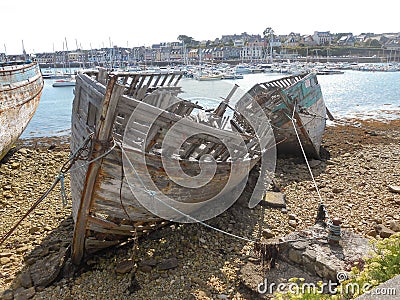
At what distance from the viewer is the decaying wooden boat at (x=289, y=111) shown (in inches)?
437

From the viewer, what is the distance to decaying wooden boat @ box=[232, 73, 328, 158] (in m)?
11.1

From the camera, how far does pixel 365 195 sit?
30.1 ft

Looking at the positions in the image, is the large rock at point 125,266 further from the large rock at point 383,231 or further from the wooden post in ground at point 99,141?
the large rock at point 383,231

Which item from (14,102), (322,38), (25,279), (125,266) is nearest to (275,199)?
(125,266)

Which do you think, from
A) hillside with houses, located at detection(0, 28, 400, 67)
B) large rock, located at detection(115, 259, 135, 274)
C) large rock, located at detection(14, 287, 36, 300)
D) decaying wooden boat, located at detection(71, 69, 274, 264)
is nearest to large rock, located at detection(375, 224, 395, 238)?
decaying wooden boat, located at detection(71, 69, 274, 264)

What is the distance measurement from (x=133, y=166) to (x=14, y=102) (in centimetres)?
1127

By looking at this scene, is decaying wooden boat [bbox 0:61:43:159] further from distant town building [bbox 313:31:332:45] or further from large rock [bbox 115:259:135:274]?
distant town building [bbox 313:31:332:45]

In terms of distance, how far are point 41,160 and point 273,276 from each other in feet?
35.3

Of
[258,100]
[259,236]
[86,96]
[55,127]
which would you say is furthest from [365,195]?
[55,127]

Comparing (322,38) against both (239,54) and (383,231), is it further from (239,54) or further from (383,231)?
(383,231)

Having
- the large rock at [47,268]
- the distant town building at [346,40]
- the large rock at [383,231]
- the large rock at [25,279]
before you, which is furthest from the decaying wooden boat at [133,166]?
the distant town building at [346,40]

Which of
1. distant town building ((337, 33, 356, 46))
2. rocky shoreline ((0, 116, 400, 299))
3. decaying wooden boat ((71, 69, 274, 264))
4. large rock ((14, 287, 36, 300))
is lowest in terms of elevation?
large rock ((14, 287, 36, 300))

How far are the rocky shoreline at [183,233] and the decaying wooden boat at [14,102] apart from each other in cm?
118

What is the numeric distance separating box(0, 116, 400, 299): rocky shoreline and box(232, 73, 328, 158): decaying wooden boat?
774mm
